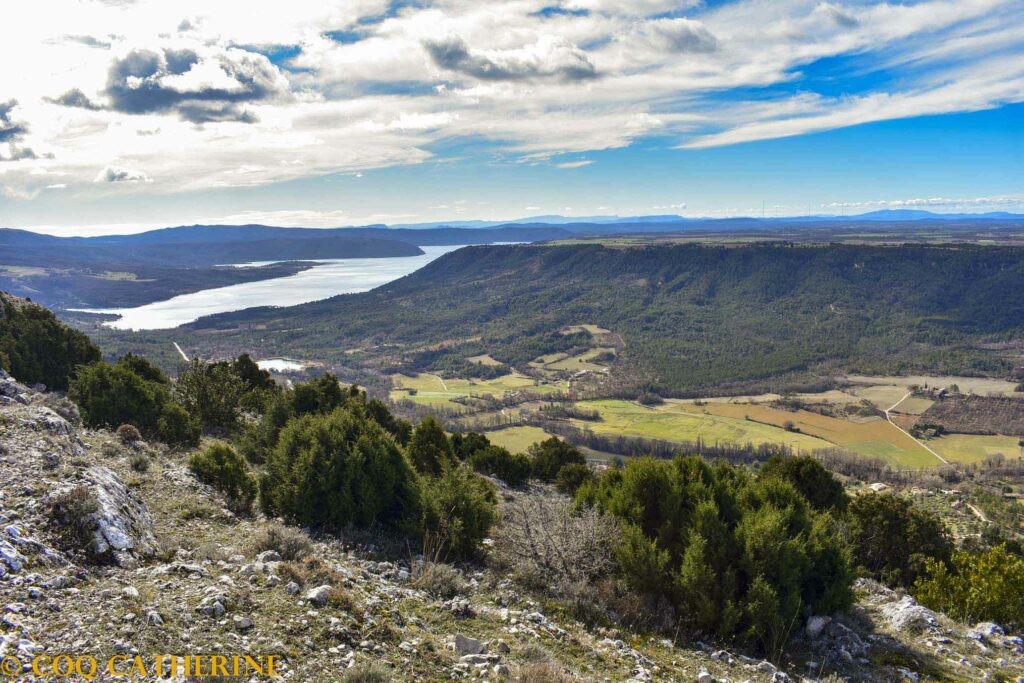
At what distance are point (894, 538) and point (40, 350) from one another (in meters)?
46.0

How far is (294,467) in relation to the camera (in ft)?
55.3

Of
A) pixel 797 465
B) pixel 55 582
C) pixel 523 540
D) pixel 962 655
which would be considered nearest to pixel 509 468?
pixel 797 465

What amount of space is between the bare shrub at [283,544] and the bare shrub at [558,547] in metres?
5.35

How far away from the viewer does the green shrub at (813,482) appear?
27.1 metres

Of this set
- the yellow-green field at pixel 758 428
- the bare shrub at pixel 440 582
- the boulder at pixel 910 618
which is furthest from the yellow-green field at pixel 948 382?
the bare shrub at pixel 440 582

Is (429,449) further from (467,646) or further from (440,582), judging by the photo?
(467,646)

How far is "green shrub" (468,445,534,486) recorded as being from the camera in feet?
108

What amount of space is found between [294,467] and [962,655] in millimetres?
17592

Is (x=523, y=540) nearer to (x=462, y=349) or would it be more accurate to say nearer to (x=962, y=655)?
(x=962, y=655)

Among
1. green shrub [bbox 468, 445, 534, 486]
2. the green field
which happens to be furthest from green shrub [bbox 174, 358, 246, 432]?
the green field

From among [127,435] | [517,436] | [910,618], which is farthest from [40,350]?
[517,436]

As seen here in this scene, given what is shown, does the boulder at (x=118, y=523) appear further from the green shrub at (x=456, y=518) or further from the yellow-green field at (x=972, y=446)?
the yellow-green field at (x=972, y=446)

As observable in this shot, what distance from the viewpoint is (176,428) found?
2544 cm

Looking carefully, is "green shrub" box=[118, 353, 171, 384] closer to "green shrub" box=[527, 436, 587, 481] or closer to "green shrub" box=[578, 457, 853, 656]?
→ "green shrub" box=[527, 436, 587, 481]
